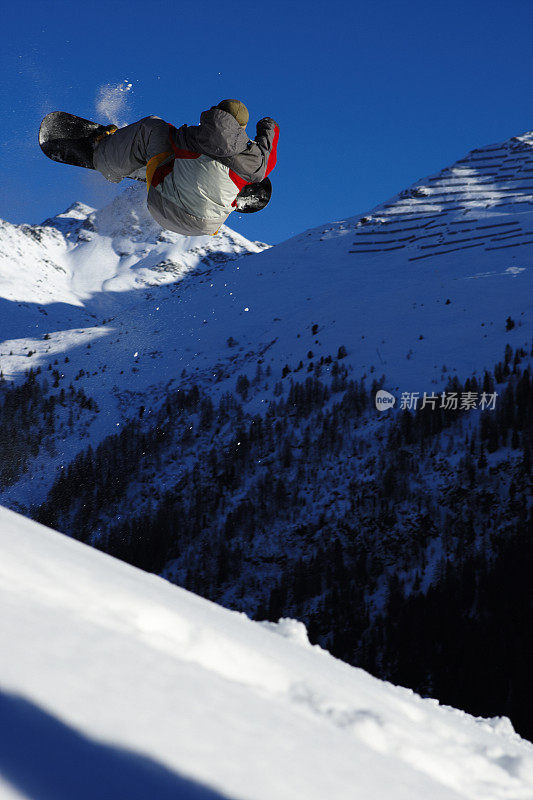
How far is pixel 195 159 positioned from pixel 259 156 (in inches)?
20.9

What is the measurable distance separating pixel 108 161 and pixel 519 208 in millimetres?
107304

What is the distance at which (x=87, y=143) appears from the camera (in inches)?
223

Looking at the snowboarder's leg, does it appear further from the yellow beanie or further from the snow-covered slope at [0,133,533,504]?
the snow-covered slope at [0,133,533,504]

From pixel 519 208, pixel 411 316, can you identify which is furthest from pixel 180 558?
pixel 519 208

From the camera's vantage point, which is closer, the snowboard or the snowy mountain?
the snowboard

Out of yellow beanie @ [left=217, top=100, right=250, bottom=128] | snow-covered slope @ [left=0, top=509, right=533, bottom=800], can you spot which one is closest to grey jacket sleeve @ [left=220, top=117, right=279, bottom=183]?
yellow beanie @ [left=217, top=100, right=250, bottom=128]

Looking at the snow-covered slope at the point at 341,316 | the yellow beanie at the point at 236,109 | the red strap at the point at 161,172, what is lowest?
the red strap at the point at 161,172

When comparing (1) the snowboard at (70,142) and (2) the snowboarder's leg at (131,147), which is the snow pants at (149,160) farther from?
(1) the snowboard at (70,142)

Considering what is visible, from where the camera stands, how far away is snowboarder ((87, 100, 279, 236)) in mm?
4469

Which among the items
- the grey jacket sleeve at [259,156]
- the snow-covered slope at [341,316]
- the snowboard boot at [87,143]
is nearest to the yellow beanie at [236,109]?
the grey jacket sleeve at [259,156]

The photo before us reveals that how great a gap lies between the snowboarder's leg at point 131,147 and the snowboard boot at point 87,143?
0.11m

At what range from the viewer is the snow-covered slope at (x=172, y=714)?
1.19 meters

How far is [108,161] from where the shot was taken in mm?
5371

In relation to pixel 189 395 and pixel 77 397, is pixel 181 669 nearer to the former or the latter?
pixel 189 395
